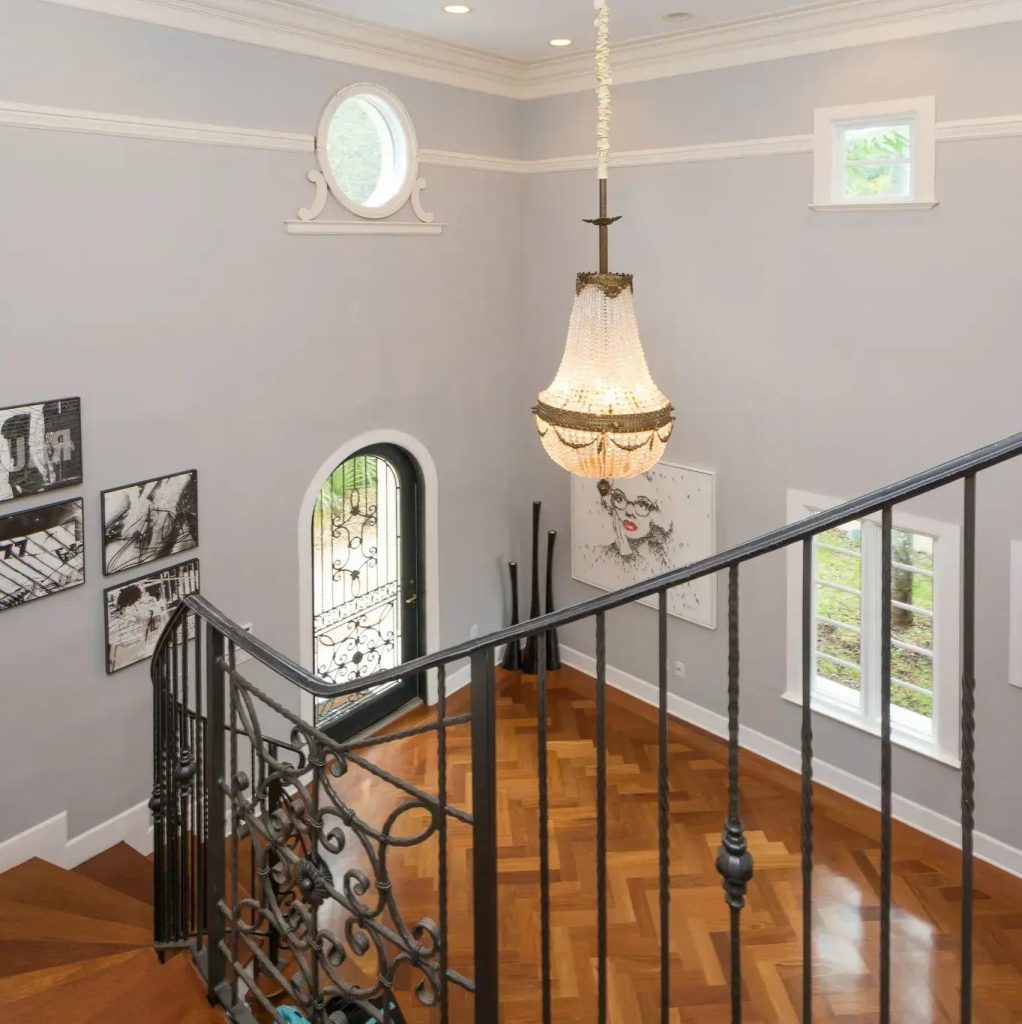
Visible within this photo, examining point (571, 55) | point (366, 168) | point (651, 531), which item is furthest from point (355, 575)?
point (571, 55)

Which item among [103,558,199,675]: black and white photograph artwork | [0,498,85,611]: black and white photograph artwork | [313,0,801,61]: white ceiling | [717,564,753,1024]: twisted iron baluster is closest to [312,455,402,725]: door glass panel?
[103,558,199,675]: black and white photograph artwork

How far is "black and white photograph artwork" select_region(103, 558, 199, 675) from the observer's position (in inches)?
202

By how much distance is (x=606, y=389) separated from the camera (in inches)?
184

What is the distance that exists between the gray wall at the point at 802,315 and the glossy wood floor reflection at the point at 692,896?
1.66ft

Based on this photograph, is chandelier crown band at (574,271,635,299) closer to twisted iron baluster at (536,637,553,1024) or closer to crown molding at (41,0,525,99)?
crown molding at (41,0,525,99)

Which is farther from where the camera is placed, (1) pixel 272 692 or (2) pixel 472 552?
(2) pixel 472 552

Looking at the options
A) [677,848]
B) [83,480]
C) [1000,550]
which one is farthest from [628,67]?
[677,848]

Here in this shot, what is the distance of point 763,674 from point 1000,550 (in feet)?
6.15

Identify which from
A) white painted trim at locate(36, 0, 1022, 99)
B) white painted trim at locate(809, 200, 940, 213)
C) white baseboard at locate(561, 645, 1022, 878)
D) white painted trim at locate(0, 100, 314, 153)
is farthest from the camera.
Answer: white baseboard at locate(561, 645, 1022, 878)

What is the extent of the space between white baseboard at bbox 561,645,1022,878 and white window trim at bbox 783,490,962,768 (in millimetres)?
358

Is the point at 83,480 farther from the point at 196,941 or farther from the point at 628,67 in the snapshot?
the point at 628,67

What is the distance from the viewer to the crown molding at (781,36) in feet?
17.0

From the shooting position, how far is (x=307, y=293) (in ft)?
19.6

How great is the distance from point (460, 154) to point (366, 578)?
298 centimetres
